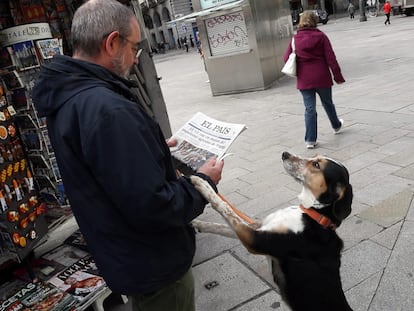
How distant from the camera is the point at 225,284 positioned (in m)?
3.19

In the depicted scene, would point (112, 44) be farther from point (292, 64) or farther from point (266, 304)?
point (292, 64)

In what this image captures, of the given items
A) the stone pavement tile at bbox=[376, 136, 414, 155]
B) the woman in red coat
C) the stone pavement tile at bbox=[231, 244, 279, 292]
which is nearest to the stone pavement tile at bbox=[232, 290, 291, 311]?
the stone pavement tile at bbox=[231, 244, 279, 292]

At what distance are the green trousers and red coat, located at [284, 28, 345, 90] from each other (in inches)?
181

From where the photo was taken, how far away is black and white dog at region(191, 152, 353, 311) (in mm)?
2068

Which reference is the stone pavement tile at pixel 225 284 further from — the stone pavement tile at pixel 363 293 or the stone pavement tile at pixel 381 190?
the stone pavement tile at pixel 381 190

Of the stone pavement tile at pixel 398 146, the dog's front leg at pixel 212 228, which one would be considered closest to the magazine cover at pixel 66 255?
the dog's front leg at pixel 212 228

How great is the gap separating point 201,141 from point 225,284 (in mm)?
1473

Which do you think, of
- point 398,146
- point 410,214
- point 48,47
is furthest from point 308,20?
point 48,47

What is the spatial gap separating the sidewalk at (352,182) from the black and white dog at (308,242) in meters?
0.77

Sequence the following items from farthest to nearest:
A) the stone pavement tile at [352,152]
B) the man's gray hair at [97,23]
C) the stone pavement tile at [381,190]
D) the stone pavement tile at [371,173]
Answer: the stone pavement tile at [352,152], the stone pavement tile at [371,173], the stone pavement tile at [381,190], the man's gray hair at [97,23]

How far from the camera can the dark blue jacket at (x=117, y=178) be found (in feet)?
4.47

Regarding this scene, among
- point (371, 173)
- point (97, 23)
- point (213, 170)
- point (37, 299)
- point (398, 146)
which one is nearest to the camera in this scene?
point (97, 23)

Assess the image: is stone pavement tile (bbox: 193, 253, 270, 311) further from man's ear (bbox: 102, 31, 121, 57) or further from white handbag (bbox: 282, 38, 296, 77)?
white handbag (bbox: 282, 38, 296, 77)

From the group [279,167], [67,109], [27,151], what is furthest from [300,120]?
[67,109]
